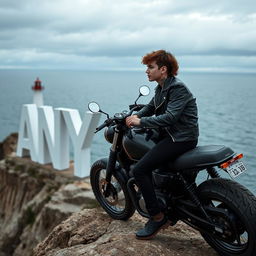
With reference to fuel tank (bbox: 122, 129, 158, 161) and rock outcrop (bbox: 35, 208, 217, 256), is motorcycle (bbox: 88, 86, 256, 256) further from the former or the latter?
rock outcrop (bbox: 35, 208, 217, 256)

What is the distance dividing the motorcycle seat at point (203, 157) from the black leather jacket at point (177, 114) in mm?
193

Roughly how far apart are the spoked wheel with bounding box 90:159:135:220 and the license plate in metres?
1.66

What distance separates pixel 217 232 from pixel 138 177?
1.06 metres

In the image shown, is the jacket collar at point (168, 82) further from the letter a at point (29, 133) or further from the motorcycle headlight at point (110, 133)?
the letter a at point (29, 133)

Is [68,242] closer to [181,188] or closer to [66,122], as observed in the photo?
[181,188]

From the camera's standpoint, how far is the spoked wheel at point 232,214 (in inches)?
165

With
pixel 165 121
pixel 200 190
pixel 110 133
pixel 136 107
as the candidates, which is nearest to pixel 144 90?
pixel 136 107

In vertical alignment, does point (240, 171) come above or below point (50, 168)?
above

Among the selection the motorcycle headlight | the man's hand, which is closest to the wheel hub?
the motorcycle headlight

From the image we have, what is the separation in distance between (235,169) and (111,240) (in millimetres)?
1855

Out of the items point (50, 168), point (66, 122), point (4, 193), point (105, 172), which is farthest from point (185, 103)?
point (4, 193)

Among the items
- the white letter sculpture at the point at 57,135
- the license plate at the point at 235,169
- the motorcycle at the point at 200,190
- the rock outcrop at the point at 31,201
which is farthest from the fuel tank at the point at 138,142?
the white letter sculpture at the point at 57,135

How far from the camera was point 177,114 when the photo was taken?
4480 millimetres

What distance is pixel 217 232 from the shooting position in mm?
4445
